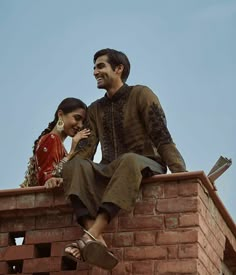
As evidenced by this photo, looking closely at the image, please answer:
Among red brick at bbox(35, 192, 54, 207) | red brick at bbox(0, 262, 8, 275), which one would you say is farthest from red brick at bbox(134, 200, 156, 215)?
red brick at bbox(0, 262, 8, 275)

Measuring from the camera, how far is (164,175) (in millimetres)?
6844

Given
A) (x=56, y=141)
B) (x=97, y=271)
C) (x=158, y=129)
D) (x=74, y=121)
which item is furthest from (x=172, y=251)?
(x=74, y=121)

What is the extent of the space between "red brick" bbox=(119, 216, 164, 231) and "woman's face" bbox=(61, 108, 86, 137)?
1416 mm

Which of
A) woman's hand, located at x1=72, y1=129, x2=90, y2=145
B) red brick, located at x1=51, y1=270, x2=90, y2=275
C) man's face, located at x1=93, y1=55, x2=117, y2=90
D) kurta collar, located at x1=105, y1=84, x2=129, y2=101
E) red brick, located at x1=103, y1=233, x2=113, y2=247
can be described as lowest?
red brick, located at x1=51, y1=270, x2=90, y2=275

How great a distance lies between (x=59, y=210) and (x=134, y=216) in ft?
2.22

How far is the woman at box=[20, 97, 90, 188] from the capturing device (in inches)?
302

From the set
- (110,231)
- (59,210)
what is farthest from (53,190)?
(110,231)

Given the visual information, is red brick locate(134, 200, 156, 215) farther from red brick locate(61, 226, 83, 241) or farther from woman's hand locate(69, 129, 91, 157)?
woman's hand locate(69, 129, 91, 157)

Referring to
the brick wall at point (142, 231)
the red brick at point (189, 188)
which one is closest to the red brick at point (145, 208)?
the brick wall at point (142, 231)

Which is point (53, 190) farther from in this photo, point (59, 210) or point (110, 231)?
point (110, 231)

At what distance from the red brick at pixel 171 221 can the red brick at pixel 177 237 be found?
0.06 meters

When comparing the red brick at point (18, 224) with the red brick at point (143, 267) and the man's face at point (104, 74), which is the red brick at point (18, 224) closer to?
the red brick at point (143, 267)

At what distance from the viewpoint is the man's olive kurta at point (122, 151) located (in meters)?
6.68

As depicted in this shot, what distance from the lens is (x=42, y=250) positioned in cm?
714
